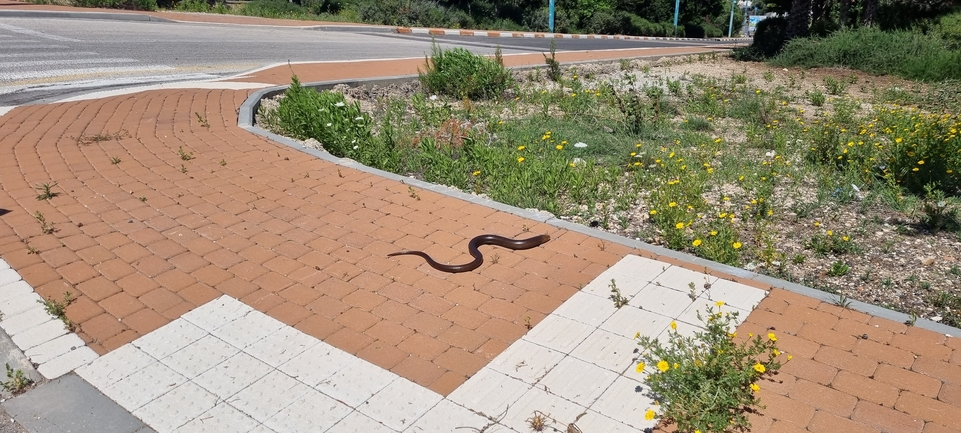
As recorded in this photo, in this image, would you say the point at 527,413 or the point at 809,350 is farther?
the point at 809,350

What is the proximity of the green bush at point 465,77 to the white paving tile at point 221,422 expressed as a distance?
7859 millimetres

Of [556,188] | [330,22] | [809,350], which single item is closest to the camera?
[809,350]

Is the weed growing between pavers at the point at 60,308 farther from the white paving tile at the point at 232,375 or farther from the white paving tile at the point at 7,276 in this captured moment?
the white paving tile at the point at 232,375

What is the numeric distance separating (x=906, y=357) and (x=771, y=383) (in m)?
0.85

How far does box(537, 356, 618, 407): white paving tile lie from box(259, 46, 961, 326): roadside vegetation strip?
1669 millimetres

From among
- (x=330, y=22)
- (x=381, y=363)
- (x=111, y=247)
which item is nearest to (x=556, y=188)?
(x=381, y=363)

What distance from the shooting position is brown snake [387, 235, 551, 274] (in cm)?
480

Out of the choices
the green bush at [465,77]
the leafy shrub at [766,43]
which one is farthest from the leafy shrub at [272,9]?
the green bush at [465,77]

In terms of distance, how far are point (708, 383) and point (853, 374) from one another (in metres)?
0.94

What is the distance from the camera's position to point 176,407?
3.43m

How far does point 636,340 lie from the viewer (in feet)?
13.1

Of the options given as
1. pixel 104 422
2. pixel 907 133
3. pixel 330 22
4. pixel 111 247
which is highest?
pixel 330 22

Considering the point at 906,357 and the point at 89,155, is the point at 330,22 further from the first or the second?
the point at 906,357

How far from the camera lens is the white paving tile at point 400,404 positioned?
3350 millimetres
